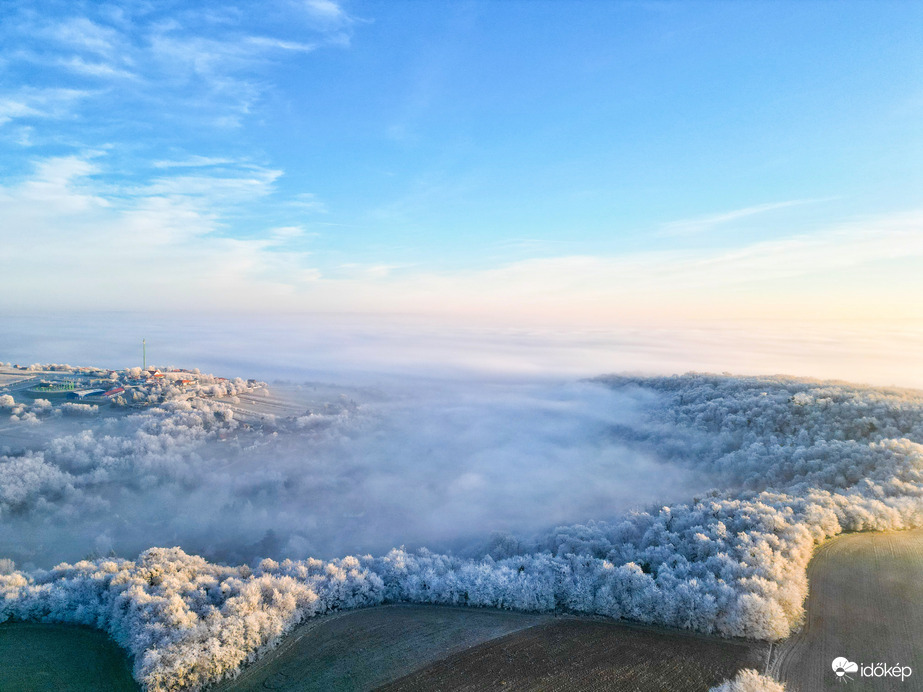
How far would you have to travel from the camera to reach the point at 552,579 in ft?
86.5

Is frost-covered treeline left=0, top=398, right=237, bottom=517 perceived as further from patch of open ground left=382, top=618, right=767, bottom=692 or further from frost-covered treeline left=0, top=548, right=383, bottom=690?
patch of open ground left=382, top=618, right=767, bottom=692

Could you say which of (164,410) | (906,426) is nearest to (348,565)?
(164,410)

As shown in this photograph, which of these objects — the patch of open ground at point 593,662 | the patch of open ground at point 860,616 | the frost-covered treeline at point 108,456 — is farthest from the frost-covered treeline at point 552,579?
the frost-covered treeline at point 108,456

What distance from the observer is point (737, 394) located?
243 ft

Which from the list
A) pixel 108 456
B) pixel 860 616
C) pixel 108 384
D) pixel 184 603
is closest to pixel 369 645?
pixel 184 603

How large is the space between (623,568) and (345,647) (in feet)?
56.4

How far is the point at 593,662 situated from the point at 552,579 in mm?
5783

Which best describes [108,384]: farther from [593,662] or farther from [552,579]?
[593,662]

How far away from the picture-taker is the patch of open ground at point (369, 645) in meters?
19.8

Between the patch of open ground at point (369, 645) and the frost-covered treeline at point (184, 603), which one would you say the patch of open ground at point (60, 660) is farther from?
the patch of open ground at point (369, 645)

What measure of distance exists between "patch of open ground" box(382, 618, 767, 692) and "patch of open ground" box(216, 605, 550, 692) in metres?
0.90

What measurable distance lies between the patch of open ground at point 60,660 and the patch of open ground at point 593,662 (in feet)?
45.2

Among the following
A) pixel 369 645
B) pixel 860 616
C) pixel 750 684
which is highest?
pixel 860 616

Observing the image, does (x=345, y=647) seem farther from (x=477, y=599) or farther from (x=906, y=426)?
(x=906, y=426)
